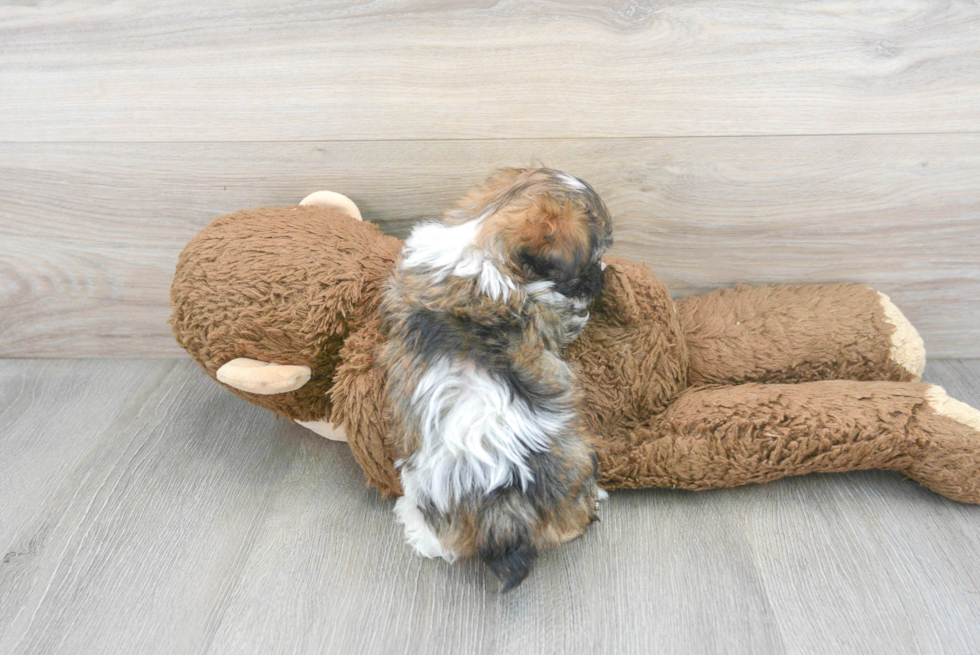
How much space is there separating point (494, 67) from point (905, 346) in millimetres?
904

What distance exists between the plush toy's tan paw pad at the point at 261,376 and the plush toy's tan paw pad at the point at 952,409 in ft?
3.38

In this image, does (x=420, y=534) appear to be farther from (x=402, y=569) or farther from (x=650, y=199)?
(x=650, y=199)

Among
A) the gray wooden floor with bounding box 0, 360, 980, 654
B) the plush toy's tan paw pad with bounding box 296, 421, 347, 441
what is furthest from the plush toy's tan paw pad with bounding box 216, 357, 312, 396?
the gray wooden floor with bounding box 0, 360, 980, 654

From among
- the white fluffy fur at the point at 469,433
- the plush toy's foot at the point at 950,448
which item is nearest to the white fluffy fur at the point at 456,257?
the white fluffy fur at the point at 469,433

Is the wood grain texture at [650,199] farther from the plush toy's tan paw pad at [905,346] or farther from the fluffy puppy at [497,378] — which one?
the fluffy puppy at [497,378]

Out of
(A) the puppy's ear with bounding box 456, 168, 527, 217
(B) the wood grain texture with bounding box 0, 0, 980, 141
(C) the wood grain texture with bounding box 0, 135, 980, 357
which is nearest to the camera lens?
(A) the puppy's ear with bounding box 456, 168, 527, 217

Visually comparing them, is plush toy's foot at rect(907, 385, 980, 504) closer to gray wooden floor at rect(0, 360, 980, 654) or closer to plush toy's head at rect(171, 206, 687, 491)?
gray wooden floor at rect(0, 360, 980, 654)

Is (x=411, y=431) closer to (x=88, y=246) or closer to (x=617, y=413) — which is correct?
(x=617, y=413)

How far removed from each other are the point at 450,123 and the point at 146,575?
0.92 metres

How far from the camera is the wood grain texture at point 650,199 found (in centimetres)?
124

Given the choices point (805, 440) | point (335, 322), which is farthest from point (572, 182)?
point (805, 440)

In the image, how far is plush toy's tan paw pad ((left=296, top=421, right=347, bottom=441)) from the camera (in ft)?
3.90

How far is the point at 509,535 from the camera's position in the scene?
0.92 metres

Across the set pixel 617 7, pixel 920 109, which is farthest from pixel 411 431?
pixel 920 109
